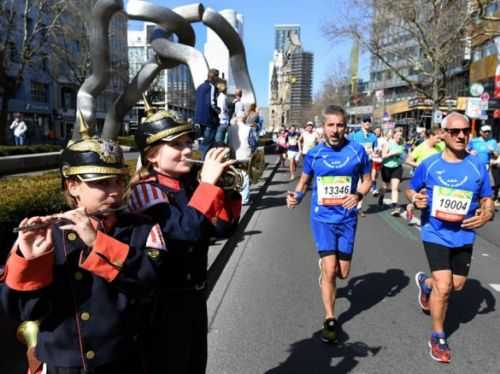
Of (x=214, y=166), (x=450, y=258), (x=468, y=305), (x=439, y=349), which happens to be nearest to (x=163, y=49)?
(x=468, y=305)

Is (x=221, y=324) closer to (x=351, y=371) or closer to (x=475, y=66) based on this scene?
(x=351, y=371)

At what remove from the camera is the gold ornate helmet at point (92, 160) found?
1739 millimetres

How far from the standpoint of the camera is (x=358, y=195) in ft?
14.0

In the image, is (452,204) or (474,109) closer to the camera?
(452,204)

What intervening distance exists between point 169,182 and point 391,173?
955cm

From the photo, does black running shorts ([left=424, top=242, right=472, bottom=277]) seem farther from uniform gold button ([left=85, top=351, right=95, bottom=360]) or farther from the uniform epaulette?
uniform gold button ([left=85, top=351, right=95, bottom=360])

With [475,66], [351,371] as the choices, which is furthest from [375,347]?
[475,66]

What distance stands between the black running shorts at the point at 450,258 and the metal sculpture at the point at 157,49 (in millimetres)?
7280

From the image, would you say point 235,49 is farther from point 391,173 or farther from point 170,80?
point 170,80

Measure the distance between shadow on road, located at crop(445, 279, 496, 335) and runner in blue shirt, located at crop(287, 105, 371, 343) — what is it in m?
1.13

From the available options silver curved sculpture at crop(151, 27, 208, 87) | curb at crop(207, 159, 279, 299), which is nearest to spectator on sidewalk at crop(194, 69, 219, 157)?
curb at crop(207, 159, 279, 299)

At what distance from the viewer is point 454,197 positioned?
3.91m

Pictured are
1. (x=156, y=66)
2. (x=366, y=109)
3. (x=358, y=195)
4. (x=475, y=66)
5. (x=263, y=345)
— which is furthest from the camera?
(x=366, y=109)

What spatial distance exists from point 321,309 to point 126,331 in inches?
127
